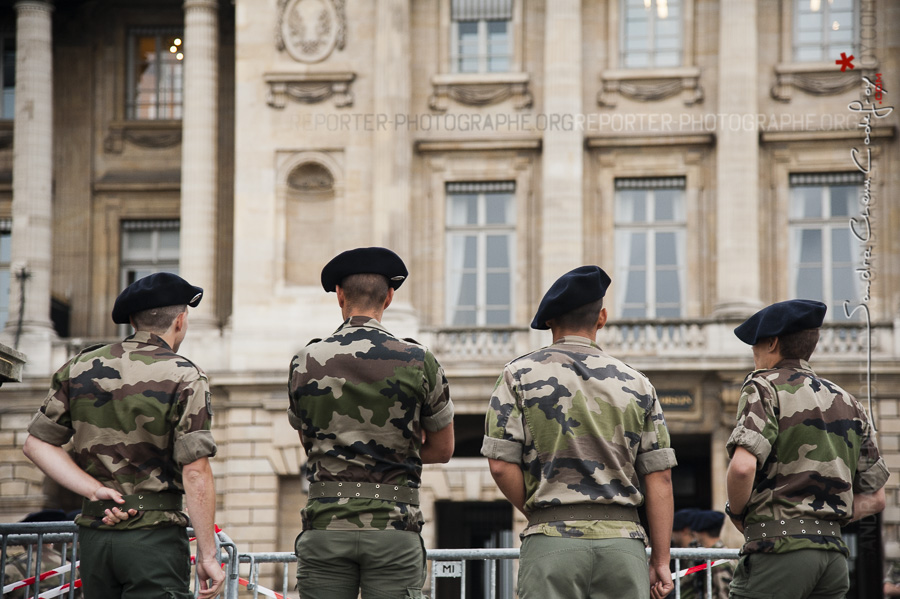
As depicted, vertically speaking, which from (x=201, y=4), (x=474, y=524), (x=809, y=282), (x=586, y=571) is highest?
(x=201, y=4)

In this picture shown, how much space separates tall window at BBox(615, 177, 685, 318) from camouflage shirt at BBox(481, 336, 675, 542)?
730 inches

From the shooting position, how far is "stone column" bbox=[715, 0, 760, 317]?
23781mm

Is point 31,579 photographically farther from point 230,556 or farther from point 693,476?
point 693,476

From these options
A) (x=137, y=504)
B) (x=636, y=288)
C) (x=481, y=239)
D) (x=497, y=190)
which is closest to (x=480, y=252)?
(x=481, y=239)

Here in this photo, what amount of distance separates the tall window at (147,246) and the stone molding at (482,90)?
613 cm

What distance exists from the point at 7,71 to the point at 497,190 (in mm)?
10348

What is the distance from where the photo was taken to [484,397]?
23438 millimetres

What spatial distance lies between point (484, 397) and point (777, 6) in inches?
349

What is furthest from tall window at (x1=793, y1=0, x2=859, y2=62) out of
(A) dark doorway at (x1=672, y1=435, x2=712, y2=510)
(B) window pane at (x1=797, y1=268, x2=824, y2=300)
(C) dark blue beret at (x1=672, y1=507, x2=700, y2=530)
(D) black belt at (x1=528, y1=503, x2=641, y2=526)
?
(D) black belt at (x1=528, y1=503, x2=641, y2=526)

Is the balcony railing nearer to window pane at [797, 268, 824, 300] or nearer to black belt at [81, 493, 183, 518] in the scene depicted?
window pane at [797, 268, 824, 300]

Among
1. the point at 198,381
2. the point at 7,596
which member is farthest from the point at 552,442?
the point at 7,596

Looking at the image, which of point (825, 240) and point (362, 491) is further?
point (825, 240)

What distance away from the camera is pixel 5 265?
2667 cm

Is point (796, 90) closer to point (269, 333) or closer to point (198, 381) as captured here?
point (269, 333)
